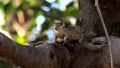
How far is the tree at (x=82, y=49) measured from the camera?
0.84m

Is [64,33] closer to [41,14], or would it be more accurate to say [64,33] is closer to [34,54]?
[34,54]

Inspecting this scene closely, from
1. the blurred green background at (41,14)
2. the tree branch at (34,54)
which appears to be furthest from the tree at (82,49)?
the blurred green background at (41,14)

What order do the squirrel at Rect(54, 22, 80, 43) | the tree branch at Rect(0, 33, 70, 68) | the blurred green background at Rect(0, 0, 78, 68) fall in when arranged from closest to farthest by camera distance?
the tree branch at Rect(0, 33, 70, 68)
the squirrel at Rect(54, 22, 80, 43)
the blurred green background at Rect(0, 0, 78, 68)

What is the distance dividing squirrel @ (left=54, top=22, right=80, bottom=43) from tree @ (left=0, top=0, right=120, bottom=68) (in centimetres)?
2

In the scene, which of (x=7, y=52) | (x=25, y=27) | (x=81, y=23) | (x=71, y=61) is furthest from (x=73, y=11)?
(x=7, y=52)

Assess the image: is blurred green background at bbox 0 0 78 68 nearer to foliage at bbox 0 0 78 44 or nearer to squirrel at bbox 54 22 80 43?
foliage at bbox 0 0 78 44

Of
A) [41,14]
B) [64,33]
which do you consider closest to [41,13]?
[41,14]

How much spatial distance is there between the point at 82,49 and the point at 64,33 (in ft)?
0.23

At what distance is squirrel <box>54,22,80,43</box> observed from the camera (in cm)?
105

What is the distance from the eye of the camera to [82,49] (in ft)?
3.48

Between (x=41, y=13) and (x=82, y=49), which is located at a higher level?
(x=41, y=13)

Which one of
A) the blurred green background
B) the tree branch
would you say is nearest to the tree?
the tree branch

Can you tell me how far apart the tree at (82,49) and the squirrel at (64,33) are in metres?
0.02

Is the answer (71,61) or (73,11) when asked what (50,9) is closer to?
(73,11)
